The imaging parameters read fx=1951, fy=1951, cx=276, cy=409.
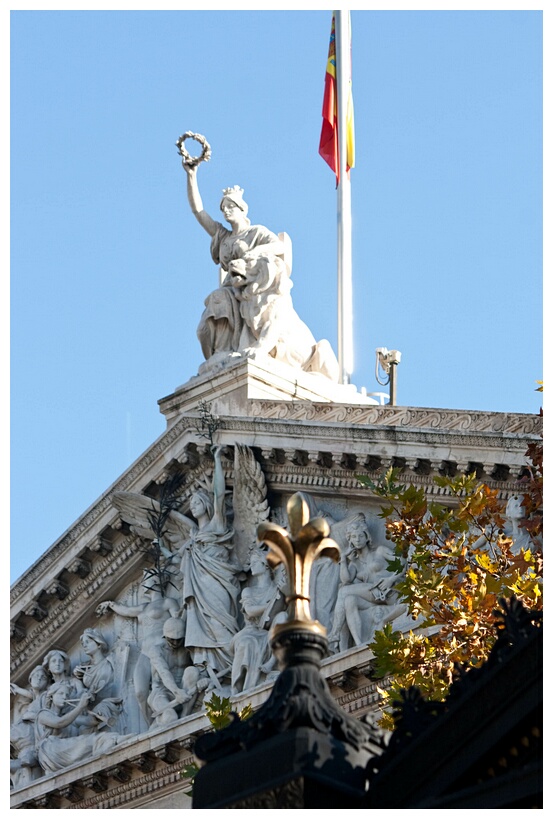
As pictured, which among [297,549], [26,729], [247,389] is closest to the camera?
[297,549]

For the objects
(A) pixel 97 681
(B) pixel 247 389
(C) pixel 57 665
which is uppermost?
(B) pixel 247 389

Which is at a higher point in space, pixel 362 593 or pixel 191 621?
pixel 191 621

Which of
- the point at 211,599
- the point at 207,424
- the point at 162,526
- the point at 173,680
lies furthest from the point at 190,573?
the point at 207,424

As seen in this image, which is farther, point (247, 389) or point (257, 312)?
point (257, 312)

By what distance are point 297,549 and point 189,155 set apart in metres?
21.5

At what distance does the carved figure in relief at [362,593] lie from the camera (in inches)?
821

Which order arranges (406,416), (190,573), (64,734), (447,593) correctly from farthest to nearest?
1. (64,734)
2. (190,573)
3. (406,416)
4. (447,593)

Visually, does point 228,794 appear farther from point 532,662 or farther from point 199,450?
point 199,450

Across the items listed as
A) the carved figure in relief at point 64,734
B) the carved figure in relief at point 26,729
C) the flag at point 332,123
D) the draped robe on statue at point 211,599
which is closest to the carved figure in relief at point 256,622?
the draped robe on statue at point 211,599

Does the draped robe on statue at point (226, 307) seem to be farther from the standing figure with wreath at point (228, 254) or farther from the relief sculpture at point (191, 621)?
the relief sculpture at point (191, 621)

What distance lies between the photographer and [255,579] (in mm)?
22859

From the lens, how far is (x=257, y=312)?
24469 mm

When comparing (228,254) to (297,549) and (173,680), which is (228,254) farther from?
(297,549)
